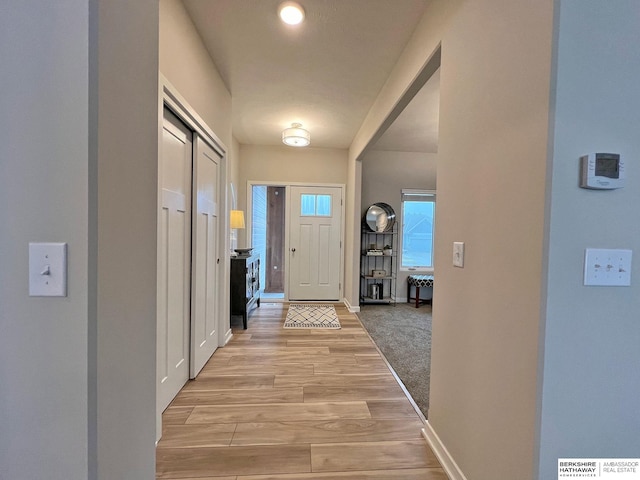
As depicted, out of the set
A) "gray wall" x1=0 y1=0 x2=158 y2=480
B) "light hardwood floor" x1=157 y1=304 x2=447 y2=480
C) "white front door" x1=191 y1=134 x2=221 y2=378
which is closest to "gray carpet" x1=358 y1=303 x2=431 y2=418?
"light hardwood floor" x1=157 y1=304 x2=447 y2=480

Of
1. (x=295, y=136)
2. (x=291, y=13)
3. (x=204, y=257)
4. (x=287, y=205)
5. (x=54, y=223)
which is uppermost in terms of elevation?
(x=291, y=13)

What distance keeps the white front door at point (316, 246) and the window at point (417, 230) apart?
1250 mm

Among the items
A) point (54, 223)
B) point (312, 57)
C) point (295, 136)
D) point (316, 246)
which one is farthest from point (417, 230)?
point (54, 223)

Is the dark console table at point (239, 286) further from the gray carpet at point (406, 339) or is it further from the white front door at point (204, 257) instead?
the gray carpet at point (406, 339)

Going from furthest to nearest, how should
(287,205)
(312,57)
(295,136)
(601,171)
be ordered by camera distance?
1. (287,205)
2. (295,136)
3. (312,57)
4. (601,171)

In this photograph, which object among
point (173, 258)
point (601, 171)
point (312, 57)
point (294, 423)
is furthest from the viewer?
point (312, 57)

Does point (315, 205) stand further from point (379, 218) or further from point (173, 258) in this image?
point (173, 258)

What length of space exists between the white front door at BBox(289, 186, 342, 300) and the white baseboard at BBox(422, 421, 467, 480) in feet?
10.5

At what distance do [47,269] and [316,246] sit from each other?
164 inches

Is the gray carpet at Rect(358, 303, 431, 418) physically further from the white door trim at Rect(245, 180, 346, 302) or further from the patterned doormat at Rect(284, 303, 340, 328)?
the white door trim at Rect(245, 180, 346, 302)

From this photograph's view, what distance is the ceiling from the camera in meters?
1.80

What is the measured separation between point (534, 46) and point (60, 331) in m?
1.54

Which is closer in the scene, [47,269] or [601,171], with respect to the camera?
[47,269]

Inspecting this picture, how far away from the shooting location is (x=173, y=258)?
1.87m
